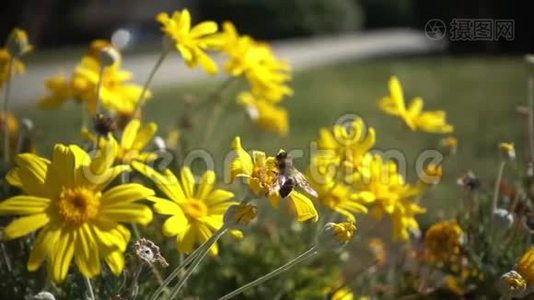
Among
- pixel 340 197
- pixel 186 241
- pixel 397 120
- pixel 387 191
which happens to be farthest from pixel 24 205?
pixel 397 120

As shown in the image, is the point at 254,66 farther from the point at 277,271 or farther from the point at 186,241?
the point at 277,271

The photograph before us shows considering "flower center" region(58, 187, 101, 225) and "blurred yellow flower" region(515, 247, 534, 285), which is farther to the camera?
"blurred yellow flower" region(515, 247, 534, 285)

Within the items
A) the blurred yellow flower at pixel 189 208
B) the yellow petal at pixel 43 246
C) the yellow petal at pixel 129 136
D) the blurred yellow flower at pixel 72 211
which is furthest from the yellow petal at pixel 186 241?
the yellow petal at pixel 129 136

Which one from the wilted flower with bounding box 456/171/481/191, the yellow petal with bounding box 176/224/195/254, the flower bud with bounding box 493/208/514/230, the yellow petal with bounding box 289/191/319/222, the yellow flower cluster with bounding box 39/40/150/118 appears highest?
the yellow flower cluster with bounding box 39/40/150/118

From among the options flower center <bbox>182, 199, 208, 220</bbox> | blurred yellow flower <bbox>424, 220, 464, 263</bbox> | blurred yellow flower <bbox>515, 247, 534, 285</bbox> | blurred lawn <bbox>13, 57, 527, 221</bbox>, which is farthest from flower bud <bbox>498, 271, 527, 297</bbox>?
blurred lawn <bbox>13, 57, 527, 221</bbox>

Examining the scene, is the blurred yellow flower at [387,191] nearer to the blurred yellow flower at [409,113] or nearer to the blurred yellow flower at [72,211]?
the blurred yellow flower at [409,113]

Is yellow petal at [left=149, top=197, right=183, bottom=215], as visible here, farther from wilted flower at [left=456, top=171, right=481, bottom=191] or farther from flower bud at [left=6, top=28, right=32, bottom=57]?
wilted flower at [left=456, top=171, right=481, bottom=191]

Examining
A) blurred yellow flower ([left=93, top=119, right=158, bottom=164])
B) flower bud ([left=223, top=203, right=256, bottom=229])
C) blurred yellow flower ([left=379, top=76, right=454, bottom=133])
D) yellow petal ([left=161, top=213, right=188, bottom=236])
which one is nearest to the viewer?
flower bud ([left=223, top=203, right=256, bottom=229])
